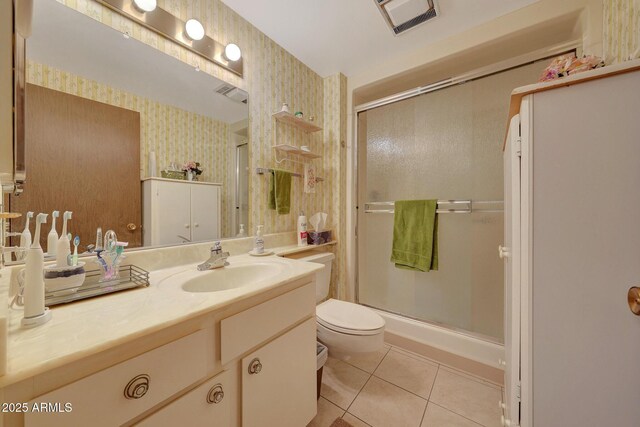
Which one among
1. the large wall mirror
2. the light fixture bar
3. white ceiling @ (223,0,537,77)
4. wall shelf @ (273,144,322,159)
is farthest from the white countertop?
white ceiling @ (223,0,537,77)

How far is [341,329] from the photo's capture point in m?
1.27

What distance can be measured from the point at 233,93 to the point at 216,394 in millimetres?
1523

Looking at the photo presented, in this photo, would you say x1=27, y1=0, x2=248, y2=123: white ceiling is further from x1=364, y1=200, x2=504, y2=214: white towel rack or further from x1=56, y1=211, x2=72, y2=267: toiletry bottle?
x1=364, y1=200, x2=504, y2=214: white towel rack

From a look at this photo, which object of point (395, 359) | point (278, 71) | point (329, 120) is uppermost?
point (278, 71)

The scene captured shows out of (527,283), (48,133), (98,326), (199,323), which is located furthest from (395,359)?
(48,133)

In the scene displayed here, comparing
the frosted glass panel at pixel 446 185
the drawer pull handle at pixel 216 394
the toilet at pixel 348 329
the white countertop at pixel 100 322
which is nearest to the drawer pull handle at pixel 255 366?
the drawer pull handle at pixel 216 394

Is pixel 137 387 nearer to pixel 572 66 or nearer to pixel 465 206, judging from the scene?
pixel 572 66

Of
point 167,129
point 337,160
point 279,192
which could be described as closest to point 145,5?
point 167,129

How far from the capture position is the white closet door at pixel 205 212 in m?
1.24

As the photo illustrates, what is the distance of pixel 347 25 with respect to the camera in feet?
5.01

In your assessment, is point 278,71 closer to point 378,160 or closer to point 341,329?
point 378,160

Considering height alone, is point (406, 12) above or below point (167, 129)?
above

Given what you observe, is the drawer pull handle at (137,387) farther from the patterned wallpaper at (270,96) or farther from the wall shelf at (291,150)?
the wall shelf at (291,150)

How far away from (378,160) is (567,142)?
1.60 m
